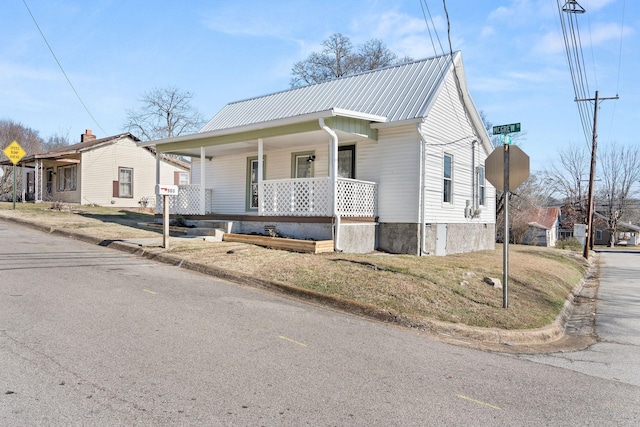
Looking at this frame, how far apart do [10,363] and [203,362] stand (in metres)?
1.73

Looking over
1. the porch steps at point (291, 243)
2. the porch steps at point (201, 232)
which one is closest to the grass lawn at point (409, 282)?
the porch steps at point (291, 243)

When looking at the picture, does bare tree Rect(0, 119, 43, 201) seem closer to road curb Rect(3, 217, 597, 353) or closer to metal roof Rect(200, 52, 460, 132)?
metal roof Rect(200, 52, 460, 132)

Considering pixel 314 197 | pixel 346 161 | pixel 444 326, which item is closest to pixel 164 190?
pixel 314 197

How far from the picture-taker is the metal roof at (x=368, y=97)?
14.4 m

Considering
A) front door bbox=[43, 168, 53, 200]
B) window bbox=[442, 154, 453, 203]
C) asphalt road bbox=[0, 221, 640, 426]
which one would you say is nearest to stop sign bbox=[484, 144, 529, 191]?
asphalt road bbox=[0, 221, 640, 426]

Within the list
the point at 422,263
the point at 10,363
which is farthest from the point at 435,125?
the point at 10,363

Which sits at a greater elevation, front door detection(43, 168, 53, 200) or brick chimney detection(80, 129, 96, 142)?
brick chimney detection(80, 129, 96, 142)

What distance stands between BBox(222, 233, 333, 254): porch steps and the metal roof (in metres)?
3.36

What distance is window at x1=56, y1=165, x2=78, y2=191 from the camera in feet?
91.1

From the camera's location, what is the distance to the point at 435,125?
1473 cm

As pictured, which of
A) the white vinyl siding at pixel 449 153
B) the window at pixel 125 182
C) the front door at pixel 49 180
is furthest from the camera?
the front door at pixel 49 180

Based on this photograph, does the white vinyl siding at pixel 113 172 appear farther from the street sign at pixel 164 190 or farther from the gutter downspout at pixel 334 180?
the gutter downspout at pixel 334 180

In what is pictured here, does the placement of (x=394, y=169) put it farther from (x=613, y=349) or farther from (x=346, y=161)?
(x=613, y=349)

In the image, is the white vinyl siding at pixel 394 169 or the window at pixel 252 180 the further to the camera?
the window at pixel 252 180
